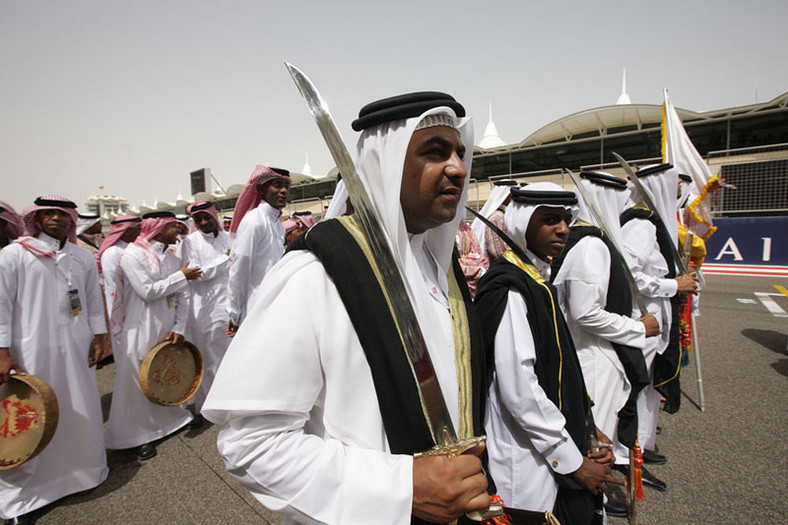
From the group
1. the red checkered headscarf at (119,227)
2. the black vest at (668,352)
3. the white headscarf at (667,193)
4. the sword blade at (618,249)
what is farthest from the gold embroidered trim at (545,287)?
the red checkered headscarf at (119,227)

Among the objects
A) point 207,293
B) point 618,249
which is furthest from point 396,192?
point 207,293

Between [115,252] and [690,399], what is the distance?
6.69 meters

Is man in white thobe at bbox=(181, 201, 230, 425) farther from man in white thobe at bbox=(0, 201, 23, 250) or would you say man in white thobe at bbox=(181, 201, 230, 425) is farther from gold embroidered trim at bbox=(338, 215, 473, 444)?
gold embroidered trim at bbox=(338, 215, 473, 444)

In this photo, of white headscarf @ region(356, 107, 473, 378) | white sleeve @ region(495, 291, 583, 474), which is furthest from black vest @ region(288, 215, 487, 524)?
white sleeve @ region(495, 291, 583, 474)

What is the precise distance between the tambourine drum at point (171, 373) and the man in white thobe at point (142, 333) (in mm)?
155

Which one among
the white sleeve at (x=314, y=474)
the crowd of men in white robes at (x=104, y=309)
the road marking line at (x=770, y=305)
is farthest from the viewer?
the road marking line at (x=770, y=305)

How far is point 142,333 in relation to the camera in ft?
12.5

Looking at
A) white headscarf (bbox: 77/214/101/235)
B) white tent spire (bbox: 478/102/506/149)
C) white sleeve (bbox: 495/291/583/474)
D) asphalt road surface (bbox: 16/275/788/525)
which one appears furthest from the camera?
white tent spire (bbox: 478/102/506/149)

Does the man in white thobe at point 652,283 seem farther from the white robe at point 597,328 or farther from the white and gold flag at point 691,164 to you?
the white and gold flag at point 691,164

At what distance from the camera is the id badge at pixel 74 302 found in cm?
325

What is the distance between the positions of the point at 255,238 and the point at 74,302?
1.57 meters

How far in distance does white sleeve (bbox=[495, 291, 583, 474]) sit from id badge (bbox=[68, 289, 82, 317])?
3.56 m

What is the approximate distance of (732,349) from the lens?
5.94 meters

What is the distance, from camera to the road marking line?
784 cm
